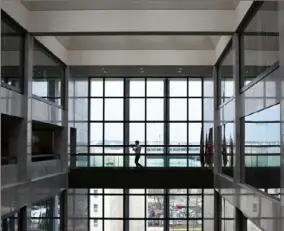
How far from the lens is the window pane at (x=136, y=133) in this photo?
109ft

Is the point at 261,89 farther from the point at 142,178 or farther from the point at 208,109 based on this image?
the point at 208,109

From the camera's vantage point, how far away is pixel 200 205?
3256 centimetres

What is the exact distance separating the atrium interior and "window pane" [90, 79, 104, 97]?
8 cm

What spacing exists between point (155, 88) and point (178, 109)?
1889 millimetres

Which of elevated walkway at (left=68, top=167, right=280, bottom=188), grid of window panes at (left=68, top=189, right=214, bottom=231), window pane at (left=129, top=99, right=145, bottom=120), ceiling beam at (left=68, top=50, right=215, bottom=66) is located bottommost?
grid of window panes at (left=68, top=189, right=214, bottom=231)

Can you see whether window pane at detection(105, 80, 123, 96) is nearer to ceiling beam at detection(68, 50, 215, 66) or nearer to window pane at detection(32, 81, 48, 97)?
ceiling beam at detection(68, 50, 215, 66)

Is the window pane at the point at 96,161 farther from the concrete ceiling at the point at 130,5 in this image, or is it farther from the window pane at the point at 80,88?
the concrete ceiling at the point at 130,5

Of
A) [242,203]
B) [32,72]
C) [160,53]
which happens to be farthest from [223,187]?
[32,72]

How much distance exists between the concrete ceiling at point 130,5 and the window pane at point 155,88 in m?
13.6

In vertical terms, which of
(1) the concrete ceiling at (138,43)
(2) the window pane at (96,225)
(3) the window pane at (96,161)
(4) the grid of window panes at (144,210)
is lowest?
(2) the window pane at (96,225)

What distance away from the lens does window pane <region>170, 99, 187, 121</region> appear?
33.0 meters

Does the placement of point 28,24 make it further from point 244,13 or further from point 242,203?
point 242,203

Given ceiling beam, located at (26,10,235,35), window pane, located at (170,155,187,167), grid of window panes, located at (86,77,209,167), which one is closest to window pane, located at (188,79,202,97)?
grid of window panes, located at (86,77,209,167)

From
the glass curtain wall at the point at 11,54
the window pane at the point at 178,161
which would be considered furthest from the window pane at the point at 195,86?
the glass curtain wall at the point at 11,54
